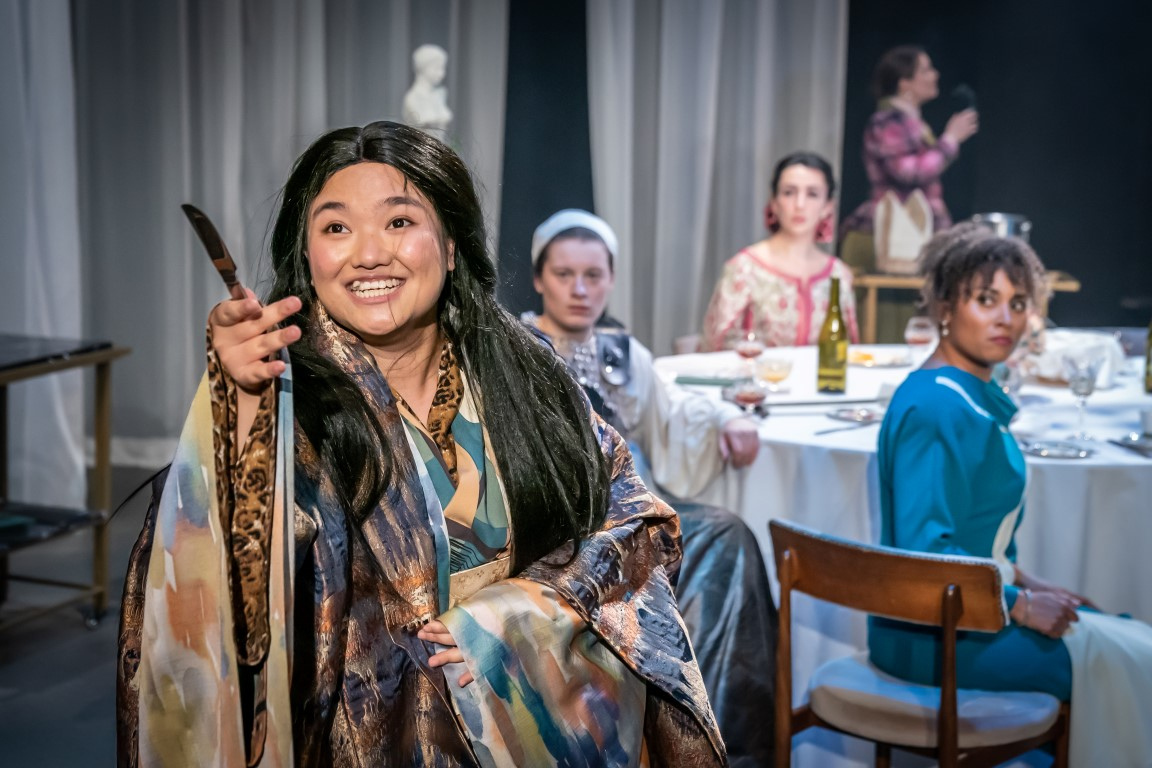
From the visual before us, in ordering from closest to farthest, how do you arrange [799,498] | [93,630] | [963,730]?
[963,730] < [799,498] < [93,630]

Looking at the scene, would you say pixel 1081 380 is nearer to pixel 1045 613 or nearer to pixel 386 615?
pixel 1045 613

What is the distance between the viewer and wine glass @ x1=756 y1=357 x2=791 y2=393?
3662mm

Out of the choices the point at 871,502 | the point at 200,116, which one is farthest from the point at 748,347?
the point at 200,116

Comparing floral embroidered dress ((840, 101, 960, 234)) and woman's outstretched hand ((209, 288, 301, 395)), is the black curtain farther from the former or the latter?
woman's outstretched hand ((209, 288, 301, 395))

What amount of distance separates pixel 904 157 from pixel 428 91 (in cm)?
216

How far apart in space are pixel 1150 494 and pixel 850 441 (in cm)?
67

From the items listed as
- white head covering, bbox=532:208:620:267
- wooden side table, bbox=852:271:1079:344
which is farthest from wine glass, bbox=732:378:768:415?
wooden side table, bbox=852:271:1079:344

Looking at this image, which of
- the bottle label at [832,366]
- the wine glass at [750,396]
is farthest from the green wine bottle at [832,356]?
the wine glass at [750,396]

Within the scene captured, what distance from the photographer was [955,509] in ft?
8.29

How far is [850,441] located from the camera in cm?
315

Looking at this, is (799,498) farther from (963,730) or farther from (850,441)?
(963,730)

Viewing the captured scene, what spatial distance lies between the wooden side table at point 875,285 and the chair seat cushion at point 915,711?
3.55 m

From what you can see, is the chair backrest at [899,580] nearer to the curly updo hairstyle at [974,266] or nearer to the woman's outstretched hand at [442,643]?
the curly updo hairstyle at [974,266]

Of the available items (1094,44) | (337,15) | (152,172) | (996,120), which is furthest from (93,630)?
(1094,44)
